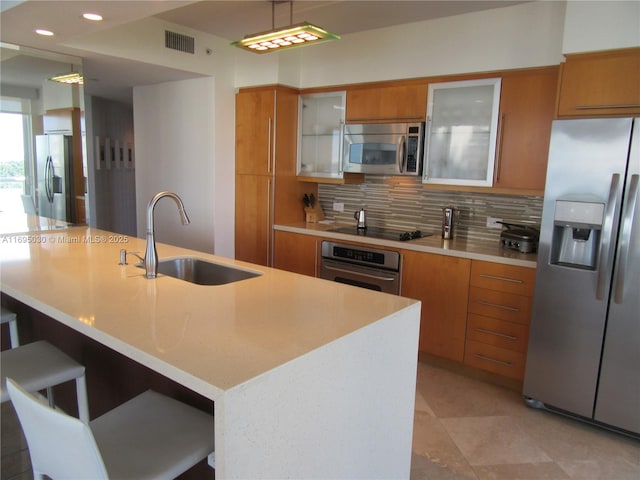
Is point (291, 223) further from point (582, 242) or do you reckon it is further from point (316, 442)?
point (316, 442)

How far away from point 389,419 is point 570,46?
7.46 ft

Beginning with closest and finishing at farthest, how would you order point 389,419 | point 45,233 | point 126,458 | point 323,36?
point 126,458, point 389,419, point 323,36, point 45,233

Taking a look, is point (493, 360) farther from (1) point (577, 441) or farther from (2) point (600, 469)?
(2) point (600, 469)

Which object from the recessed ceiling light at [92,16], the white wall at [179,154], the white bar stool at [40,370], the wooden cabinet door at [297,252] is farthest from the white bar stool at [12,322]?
the wooden cabinet door at [297,252]

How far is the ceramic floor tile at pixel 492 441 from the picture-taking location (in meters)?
2.47

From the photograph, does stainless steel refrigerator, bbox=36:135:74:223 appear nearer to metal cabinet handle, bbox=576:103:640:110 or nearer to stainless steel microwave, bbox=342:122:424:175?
stainless steel microwave, bbox=342:122:424:175

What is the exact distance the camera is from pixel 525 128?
127 inches

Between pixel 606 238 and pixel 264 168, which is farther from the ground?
pixel 264 168

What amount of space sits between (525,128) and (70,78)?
131 inches

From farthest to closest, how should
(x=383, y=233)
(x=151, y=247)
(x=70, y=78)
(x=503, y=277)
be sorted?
(x=383, y=233)
(x=70, y=78)
(x=503, y=277)
(x=151, y=247)

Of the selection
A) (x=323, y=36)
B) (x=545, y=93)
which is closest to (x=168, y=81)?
(x=323, y=36)

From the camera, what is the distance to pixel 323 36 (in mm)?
2516

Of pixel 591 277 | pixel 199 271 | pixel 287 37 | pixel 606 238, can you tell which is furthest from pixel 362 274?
pixel 287 37

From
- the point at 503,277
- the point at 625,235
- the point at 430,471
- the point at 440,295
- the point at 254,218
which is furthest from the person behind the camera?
the point at 254,218
